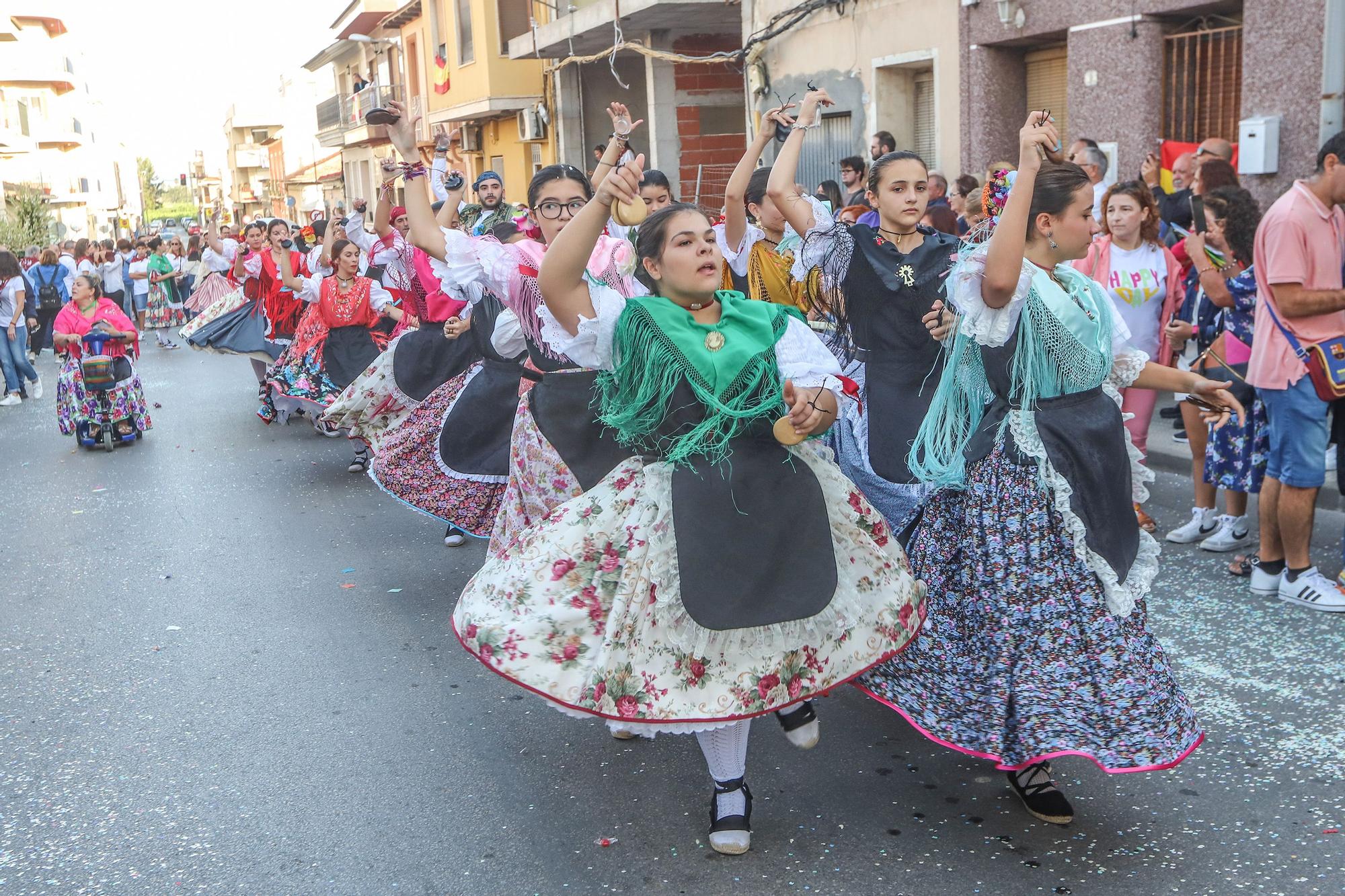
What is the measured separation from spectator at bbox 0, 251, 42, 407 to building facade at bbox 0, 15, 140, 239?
4177 cm

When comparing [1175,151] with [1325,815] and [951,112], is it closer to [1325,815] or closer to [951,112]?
[951,112]

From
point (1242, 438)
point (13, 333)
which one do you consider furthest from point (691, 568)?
point (13, 333)

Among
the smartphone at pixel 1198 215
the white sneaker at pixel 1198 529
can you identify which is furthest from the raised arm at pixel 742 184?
the smartphone at pixel 1198 215

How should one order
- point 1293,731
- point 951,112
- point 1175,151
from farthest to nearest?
point 951,112 → point 1175,151 → point 1293,731

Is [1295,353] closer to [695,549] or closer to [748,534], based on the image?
[748,534]

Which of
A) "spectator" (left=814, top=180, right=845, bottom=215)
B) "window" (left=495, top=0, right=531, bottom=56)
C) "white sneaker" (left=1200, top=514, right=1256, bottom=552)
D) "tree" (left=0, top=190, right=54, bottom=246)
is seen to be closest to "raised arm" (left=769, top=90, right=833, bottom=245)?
"white sneaker" (left=1200, top=514, right=1256, bottom=552)

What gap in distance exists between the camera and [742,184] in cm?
506

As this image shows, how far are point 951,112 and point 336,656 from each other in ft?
30.0

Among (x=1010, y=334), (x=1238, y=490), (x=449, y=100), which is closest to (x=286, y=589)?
(x=1010, y=334)

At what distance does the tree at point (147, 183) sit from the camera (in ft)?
353

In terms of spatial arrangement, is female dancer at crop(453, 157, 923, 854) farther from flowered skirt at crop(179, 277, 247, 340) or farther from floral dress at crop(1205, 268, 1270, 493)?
flowered skirt at crop(179, 277, 247, 340)

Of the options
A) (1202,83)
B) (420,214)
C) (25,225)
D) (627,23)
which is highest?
(627,23)

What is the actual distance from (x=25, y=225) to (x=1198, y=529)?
115 ft

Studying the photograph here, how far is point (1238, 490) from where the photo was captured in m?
6.17
